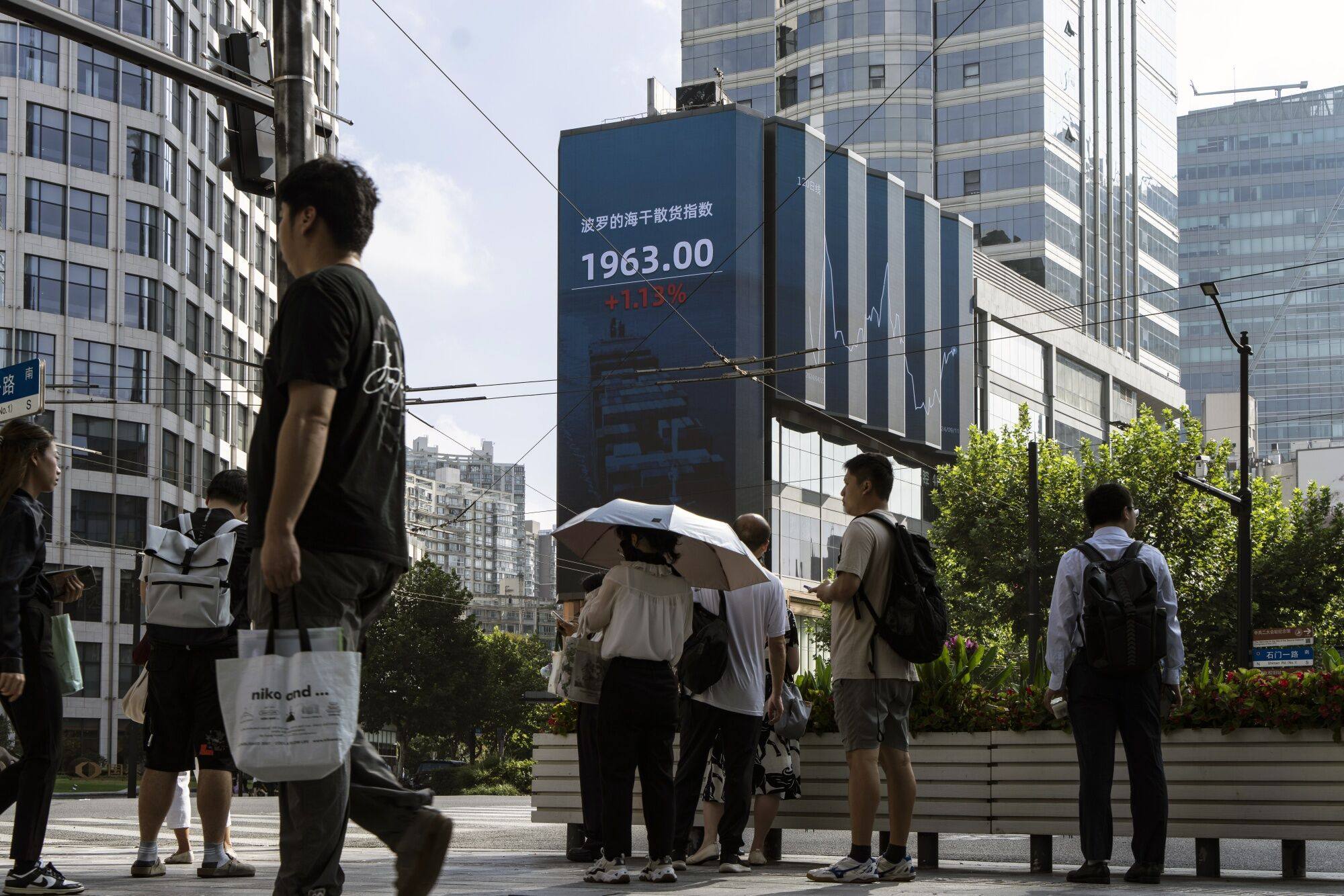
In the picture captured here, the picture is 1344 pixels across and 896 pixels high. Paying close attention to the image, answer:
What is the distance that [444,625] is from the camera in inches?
2467

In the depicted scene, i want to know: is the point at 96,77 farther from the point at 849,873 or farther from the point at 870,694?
the point at 849,873

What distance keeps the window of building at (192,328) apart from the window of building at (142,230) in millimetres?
3132

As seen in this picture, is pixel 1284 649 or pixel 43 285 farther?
pixel 43 285

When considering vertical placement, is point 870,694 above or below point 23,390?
below

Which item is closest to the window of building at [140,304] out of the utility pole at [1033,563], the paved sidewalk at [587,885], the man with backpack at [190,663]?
the utility pole at [1033,563]

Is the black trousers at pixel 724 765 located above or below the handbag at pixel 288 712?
below

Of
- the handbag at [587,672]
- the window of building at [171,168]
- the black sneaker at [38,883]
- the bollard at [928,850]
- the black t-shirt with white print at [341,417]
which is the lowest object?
the bollard at [928,850]

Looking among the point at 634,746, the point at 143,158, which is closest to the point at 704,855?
the point at 634,746

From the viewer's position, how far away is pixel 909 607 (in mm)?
7684

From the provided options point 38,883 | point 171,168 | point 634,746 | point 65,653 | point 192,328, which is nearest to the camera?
point 38,883

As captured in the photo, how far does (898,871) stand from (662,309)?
56803mm

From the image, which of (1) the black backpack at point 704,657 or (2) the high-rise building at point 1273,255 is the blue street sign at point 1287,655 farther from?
(2) the high-rise building at point 1273,255

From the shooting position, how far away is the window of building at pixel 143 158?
66188 mm

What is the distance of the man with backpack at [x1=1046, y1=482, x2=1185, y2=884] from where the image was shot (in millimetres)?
7707
